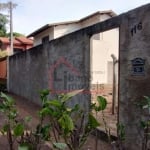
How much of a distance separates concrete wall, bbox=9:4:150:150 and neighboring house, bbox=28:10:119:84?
11.9 ft

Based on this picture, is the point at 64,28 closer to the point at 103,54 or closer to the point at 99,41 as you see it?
the point at 99,41

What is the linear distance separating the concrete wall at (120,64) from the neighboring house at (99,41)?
143 inches

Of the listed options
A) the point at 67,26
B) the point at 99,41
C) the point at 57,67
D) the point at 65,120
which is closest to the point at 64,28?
the point at 67,26

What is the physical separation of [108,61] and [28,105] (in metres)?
5.90

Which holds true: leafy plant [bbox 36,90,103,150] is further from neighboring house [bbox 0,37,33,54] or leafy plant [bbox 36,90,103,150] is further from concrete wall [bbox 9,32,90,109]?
neighboring house [bbox 0,37,33,54]

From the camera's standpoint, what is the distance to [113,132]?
5.72 meters

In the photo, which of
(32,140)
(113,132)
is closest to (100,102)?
(32,140)

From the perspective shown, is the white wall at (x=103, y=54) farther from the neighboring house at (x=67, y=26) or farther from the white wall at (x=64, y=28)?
the white wall at (x=64, y=28)

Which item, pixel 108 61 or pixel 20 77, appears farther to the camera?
pixel 108 61

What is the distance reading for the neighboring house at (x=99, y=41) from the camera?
14.5 m

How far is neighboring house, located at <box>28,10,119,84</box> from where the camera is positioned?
1451 centimetres

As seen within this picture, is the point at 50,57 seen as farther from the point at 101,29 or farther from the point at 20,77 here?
the point at 20,77

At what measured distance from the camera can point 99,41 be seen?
15891mm

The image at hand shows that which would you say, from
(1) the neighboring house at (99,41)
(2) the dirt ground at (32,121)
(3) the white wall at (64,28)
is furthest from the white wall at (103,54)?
(2) the dirt ground at (32,121)
